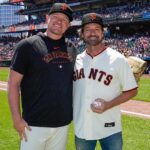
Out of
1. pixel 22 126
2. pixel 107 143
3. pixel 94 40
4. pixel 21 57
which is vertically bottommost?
pixel 107 143

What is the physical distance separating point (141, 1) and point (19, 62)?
4041cm

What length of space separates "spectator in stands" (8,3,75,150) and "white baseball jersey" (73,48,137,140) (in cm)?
14

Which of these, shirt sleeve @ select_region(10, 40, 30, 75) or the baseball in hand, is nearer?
shirt sleeve @ select_region(10, 40, 30, 75)

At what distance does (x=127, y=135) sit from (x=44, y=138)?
15.3ft

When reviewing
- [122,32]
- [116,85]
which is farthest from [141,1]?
[116,85]

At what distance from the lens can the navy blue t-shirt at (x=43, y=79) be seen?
388 cm

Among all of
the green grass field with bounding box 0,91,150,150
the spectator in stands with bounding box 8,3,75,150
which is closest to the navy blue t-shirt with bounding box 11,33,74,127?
the spectator in stands with bounding box 8,3,75,150

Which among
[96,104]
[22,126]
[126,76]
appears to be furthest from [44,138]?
[126,76]

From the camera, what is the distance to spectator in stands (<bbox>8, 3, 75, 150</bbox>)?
12.8ft

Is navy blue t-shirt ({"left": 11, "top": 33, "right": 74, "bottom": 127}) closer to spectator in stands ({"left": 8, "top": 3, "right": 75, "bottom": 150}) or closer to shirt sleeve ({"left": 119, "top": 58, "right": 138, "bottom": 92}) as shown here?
spectator in stands ({"left": 8, "top": 3, "right": 75, "bottom": 150})

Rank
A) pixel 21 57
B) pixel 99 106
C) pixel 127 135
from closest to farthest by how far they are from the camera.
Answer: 1. pixel 21 57
2. pixel 99 106
3. pixel 127 135

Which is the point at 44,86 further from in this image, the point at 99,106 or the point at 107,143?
the point at 107,143

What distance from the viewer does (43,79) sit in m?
3.92

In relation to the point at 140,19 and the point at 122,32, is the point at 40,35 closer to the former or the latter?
the point at 140,19
